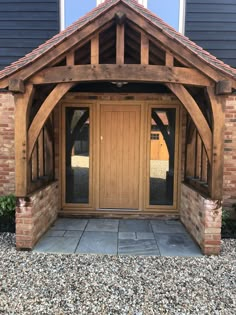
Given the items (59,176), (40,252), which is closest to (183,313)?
(40,252)

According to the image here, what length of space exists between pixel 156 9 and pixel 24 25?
2.97 meters

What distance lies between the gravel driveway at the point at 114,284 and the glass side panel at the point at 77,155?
185 centimetres

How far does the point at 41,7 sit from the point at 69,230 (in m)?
4.84

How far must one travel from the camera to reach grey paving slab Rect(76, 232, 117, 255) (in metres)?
3.64

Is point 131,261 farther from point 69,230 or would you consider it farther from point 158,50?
point 158,50

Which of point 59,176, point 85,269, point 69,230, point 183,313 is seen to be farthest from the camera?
point 59,176

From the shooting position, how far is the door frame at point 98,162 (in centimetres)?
505

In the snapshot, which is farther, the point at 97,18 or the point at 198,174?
the point at 198,174

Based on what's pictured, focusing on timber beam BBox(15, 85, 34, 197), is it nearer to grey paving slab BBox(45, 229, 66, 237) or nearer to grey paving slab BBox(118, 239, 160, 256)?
grey paving slab BBox(45, 229, 66, 237)

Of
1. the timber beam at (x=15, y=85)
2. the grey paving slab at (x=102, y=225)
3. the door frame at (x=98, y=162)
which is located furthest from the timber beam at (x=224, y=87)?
the grey paving slab at (x=102, y=225)

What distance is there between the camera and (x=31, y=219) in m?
3.60

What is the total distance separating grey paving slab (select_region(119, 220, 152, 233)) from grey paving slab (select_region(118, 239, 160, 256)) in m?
0.47

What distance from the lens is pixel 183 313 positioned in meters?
2.36

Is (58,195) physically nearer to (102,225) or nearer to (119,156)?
(102,225)
